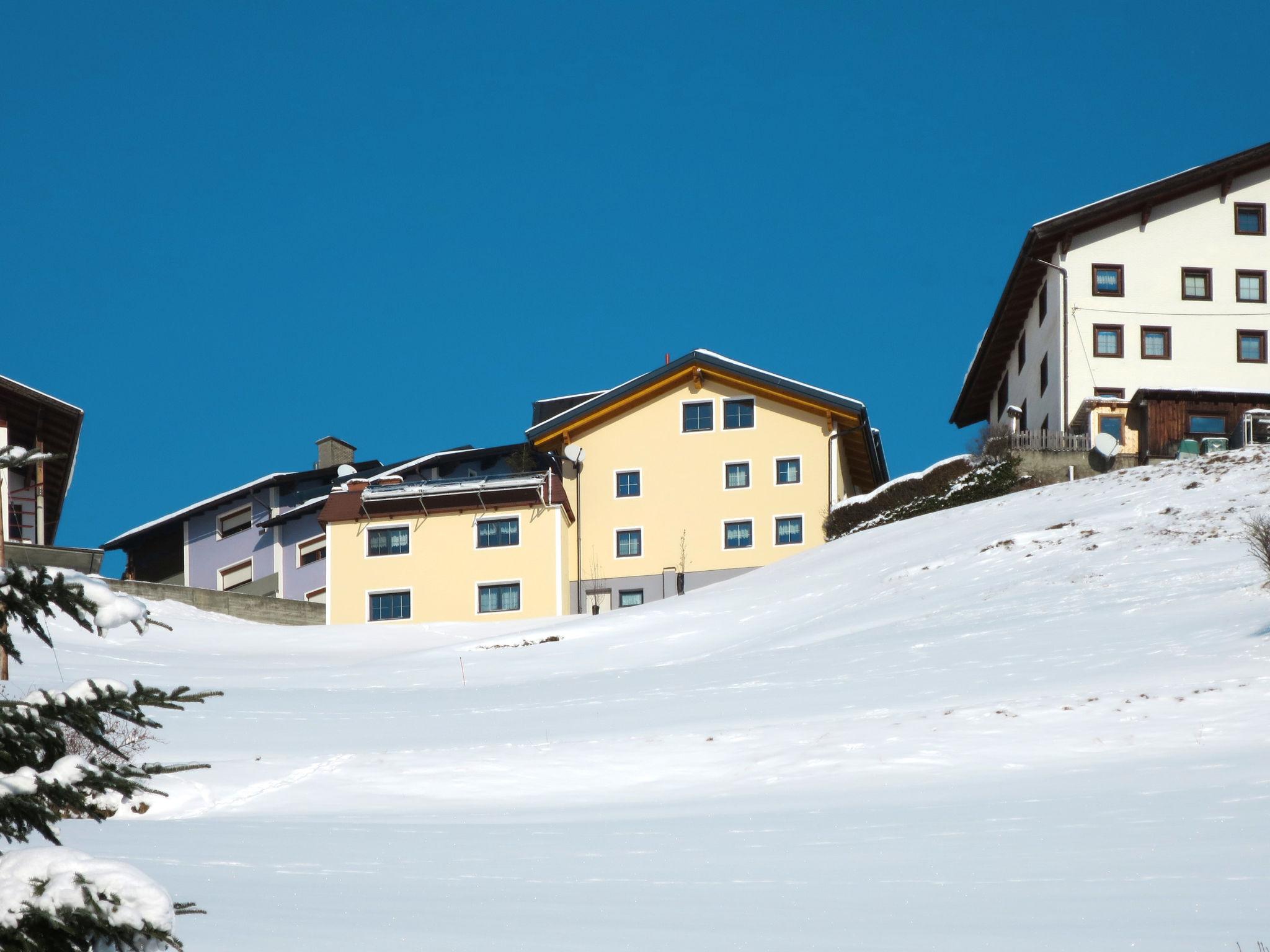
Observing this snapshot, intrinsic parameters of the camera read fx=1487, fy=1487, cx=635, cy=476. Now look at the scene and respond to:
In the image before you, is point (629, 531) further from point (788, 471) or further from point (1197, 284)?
point (1197, 284)

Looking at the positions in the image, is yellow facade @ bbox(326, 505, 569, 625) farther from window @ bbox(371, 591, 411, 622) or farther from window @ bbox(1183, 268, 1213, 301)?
window @ bbox(1183, 268, 1213, 301)

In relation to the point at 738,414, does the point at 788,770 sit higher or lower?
lower

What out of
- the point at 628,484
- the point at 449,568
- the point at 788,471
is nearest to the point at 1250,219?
the point at 788,471

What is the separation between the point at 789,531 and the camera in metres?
45.5

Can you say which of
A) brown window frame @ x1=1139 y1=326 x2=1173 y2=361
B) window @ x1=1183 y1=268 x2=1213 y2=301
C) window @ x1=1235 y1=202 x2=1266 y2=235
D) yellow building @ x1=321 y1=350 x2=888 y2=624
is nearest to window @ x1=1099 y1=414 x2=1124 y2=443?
brown window frame @ x1=1139 y1=326 x2=1173 y2=361

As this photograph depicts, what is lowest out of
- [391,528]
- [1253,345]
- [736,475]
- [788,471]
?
[391,528]

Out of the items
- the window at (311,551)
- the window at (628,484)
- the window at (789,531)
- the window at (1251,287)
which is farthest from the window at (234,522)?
the window at (1251,287)

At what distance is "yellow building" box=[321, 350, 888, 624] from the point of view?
44844 mm

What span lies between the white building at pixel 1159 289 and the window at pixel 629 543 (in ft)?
41.1

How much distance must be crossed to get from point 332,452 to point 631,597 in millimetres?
24226

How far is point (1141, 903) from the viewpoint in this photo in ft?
28.2

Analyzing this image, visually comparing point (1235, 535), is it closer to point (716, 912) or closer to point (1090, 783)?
point (1090, 783)

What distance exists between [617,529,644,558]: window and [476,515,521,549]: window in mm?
3378

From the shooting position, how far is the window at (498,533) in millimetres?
44969
